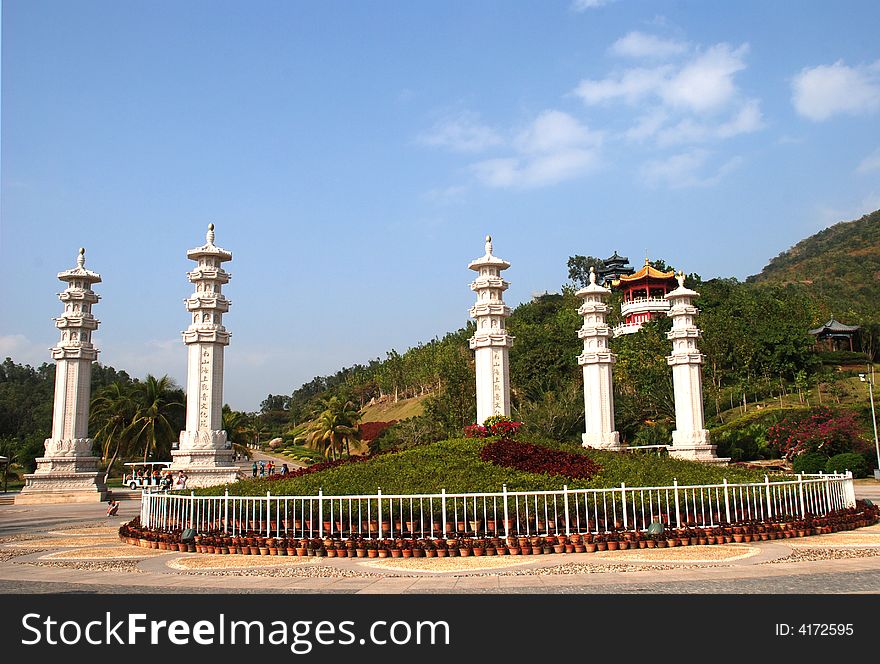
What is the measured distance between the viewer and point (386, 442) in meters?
51.6

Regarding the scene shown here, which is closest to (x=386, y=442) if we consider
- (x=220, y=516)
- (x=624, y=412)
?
(x=624, y=412)

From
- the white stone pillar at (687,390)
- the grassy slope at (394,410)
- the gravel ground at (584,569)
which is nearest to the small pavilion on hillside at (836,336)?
the grassy slope at (394,410)

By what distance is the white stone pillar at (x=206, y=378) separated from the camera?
2453 centimetres

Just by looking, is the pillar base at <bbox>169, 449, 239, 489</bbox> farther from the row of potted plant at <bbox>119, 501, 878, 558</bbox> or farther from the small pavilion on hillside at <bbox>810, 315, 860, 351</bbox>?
the small pavilion on hillside at <bbox>810, 315, 860, 351</bbox>

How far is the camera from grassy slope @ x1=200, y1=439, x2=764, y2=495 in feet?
46.6

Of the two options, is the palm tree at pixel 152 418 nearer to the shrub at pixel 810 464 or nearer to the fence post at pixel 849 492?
the shrub at pixel 810 464

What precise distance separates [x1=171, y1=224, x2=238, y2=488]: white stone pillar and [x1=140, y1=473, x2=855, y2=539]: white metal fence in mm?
10279

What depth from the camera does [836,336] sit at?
2446 inches

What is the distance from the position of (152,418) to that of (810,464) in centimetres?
2985

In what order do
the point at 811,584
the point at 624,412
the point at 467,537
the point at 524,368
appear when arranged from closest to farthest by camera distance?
the point at 811,584
the point at 467,537
the point at 624,412
the point at 524,368

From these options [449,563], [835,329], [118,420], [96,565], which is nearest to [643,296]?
[835,329]

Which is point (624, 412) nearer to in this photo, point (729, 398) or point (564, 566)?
point (729, 398)

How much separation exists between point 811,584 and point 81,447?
25496 millimetres

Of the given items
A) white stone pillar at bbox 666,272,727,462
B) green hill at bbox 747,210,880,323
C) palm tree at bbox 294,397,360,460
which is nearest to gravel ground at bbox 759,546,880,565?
white stone pillar at bbox 666,272,727,462
